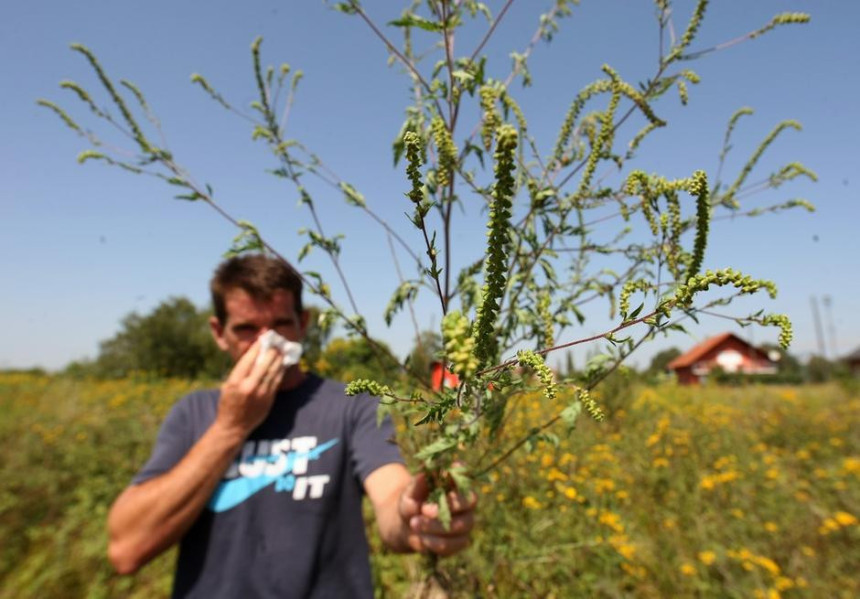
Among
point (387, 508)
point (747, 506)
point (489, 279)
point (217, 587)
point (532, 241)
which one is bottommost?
point (747, 506)

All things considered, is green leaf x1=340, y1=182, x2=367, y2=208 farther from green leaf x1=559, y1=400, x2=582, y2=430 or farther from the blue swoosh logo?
the blue swoosh logo

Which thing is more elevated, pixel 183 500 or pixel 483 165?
pixel 483 165

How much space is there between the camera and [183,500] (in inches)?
88.7

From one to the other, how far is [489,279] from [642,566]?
4.00 metres

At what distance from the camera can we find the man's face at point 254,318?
9.76ft

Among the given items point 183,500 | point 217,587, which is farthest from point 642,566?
point 183,500

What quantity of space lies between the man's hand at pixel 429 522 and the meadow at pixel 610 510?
0.62ft

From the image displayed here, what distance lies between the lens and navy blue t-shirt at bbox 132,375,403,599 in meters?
2.25

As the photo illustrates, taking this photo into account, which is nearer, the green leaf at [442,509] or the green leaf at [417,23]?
the green leaf at [417,23]

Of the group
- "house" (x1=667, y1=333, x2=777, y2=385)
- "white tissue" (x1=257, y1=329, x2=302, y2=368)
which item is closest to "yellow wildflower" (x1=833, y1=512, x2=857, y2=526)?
"white tissue" (x1=257, y1=329, x2=302, y2=368)

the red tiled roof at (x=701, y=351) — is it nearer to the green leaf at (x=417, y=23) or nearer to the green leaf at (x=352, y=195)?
the green leaf at (x=352, y=195)

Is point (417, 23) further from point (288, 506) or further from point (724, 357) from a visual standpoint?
point (724, 357)

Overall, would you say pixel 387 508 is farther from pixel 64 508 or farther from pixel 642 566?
pixel 64 508

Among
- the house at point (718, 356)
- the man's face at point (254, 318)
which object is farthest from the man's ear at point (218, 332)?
the house at point (718, 356)
